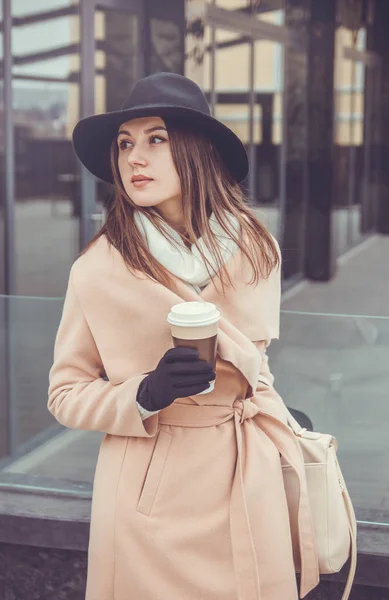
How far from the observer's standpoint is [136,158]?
5.20 feet

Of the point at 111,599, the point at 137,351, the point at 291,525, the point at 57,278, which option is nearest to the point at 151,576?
the point at 111,599

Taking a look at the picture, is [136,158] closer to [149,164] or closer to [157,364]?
[149,164]

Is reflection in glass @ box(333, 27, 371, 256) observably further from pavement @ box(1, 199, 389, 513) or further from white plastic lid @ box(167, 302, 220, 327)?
white plastic lid @ box(167, 302, 220, 327)

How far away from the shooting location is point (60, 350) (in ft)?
5.33

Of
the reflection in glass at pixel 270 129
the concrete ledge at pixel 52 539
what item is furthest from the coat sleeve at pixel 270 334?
the reflection in glass at pixel 270 129

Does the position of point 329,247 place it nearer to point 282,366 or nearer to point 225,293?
point 282,366

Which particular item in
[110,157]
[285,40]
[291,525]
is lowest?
[291,525]

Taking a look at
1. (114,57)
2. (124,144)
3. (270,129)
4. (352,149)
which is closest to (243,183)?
(114,57)

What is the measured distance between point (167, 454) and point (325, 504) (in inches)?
13.9

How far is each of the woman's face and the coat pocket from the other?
445 mm

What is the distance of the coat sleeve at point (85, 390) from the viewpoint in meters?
1.54

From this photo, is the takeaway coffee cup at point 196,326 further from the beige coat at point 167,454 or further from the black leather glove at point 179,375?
the beige coat at point 167,454

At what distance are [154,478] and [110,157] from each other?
0.62 m

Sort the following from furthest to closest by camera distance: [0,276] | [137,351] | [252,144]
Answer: [252,144] < [0,276] < [137,351]
